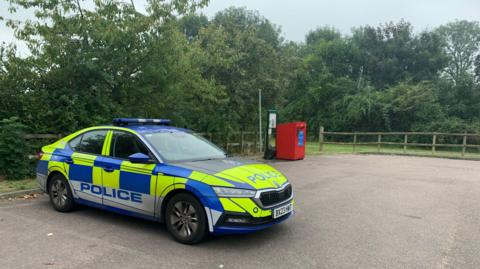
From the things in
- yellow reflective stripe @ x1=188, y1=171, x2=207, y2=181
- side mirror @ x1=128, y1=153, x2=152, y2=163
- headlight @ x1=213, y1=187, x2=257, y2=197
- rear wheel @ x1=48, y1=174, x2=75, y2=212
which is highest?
side mirror @ x1=128, y1=153, x2=152, y2=163

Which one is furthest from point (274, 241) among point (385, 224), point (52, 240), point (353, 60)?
point (353, 60)

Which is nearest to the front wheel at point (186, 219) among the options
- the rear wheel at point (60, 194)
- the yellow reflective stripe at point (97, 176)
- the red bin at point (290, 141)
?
the yellow reflective stripe at point (97, 176)

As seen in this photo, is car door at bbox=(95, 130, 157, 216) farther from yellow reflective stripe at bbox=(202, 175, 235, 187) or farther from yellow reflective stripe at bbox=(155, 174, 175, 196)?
yellow reflective stripe at bbox=(202, 175, 235, 187)

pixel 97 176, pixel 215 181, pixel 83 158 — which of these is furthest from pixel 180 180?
pixel 83 158

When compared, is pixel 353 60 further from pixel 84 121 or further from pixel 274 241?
pixel 274 241

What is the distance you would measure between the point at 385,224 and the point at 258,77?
10.6 meters

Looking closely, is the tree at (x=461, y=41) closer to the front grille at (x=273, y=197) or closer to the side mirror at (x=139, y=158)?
the front grille at (x=273, y=197)

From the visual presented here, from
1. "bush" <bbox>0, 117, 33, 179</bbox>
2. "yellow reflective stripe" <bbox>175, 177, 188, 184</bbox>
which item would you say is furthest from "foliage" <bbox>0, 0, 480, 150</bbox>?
"yellow reflective stripe" <bbox>175, 177, 188, 184</bbox>

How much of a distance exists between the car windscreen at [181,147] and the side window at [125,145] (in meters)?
0.16

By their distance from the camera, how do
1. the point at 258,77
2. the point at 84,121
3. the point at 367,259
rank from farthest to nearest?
the point at 258,77
the point at 84,121
the point at 367,259

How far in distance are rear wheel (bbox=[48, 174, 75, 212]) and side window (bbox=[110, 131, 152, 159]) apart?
1194 millimetres

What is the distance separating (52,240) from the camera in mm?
5012

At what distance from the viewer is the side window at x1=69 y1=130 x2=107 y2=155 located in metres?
6.11

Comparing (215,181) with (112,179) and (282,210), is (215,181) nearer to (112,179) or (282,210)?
(282,210)
